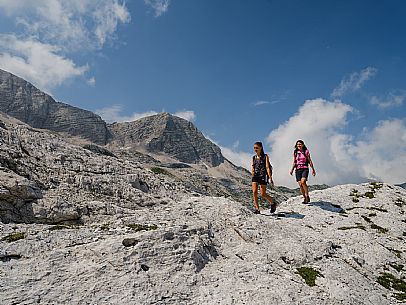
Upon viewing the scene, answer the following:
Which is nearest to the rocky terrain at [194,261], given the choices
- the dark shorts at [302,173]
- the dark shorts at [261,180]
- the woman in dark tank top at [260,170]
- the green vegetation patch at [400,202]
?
the woman in dark tank top at [260,170]

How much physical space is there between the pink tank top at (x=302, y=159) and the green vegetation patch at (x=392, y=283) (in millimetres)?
10058

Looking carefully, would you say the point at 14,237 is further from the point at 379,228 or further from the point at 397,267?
the point at 379,228

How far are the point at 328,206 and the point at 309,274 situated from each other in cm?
1400

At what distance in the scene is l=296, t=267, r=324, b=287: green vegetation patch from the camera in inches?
529

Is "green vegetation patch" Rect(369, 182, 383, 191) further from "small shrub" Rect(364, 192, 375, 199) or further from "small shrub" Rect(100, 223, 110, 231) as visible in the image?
"small shrub" Rect(100, 223, 110, 231)

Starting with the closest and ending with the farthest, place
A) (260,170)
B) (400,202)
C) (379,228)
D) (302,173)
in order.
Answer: (260,170) < (379,228) < (302,173) < (400,202)

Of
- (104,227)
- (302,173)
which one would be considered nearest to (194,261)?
(104,227)

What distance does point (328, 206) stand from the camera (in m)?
26.7

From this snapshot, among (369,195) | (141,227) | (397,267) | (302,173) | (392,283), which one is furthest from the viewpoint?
(369,195)

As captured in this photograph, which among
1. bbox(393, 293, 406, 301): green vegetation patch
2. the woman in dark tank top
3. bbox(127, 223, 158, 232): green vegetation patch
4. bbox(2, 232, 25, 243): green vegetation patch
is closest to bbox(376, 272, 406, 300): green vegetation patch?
bbox(393, 293, 406, 301): green vegetation patch

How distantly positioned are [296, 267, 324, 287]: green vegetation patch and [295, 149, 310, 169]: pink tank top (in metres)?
11.5

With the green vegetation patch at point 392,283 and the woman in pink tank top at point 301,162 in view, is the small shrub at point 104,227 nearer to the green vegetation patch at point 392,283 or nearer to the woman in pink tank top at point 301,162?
the green vegetation patch at point 392,283

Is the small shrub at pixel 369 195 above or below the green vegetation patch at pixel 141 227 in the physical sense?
→ above

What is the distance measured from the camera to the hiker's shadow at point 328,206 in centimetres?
2597
